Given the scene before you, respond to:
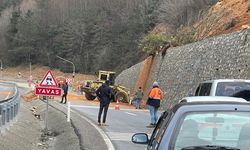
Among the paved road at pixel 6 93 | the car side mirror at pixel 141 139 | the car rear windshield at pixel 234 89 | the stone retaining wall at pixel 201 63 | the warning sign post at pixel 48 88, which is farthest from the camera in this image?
the paved road at pixel 6 93

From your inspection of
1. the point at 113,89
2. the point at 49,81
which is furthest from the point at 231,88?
the point at 113,89

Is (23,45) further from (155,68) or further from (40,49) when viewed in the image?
(155,68)

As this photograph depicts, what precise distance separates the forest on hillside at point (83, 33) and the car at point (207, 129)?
69.4 m

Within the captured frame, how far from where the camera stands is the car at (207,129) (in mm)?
5125

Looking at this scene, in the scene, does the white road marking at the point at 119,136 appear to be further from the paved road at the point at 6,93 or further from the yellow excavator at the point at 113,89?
the paved road at the point at 6,93

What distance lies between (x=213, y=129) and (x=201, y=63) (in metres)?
29.4

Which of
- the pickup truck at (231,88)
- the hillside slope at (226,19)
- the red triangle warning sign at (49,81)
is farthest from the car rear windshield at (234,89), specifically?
the hillside slope at (226,19)

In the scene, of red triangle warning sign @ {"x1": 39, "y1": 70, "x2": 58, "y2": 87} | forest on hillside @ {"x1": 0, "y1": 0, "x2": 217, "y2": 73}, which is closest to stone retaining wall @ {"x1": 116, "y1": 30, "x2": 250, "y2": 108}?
red triangle warning sign @ {"x1": 39, "y1": 70, "x2": 58, "y2": 87}

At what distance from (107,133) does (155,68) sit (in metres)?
33.1

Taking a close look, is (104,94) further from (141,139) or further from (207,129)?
(207,129)

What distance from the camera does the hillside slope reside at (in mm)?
37931

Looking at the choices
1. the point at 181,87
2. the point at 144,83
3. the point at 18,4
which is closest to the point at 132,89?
the point at 144,83

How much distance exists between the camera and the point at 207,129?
5.25 m

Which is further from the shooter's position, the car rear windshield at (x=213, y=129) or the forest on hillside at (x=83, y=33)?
the forest on hillside at (x=83, y=33)
